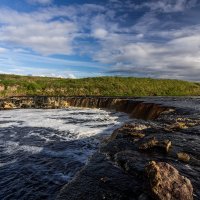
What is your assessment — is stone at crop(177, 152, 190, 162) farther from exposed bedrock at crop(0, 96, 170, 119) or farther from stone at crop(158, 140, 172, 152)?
exposed bedrock at crop(0, 96, 170, 119)

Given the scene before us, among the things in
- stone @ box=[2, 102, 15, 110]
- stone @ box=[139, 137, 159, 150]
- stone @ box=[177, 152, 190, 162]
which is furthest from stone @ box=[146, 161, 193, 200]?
stone @ box=[2, 102, 15, 110]

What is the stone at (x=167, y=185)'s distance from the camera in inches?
361

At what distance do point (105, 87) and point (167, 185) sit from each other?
100123 millimetres

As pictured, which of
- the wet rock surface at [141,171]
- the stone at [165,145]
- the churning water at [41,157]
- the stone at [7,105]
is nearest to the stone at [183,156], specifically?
the wet rock surface at [141,171]

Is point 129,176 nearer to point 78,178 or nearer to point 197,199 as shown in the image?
point 78,178

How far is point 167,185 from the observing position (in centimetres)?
928

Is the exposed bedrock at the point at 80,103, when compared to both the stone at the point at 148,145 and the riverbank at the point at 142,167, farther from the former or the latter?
the stone at the point at 148,145

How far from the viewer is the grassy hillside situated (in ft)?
318

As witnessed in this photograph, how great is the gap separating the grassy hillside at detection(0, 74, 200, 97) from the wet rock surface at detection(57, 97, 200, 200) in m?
77.4

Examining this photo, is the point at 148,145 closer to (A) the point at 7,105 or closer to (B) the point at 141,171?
(B) the point at 141,171

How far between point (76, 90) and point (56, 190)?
8948cm

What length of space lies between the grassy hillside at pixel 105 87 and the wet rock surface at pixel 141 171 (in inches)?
3048

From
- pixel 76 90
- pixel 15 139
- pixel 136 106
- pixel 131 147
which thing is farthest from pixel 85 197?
pixel 76 90

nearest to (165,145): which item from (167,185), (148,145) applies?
(148,145)
